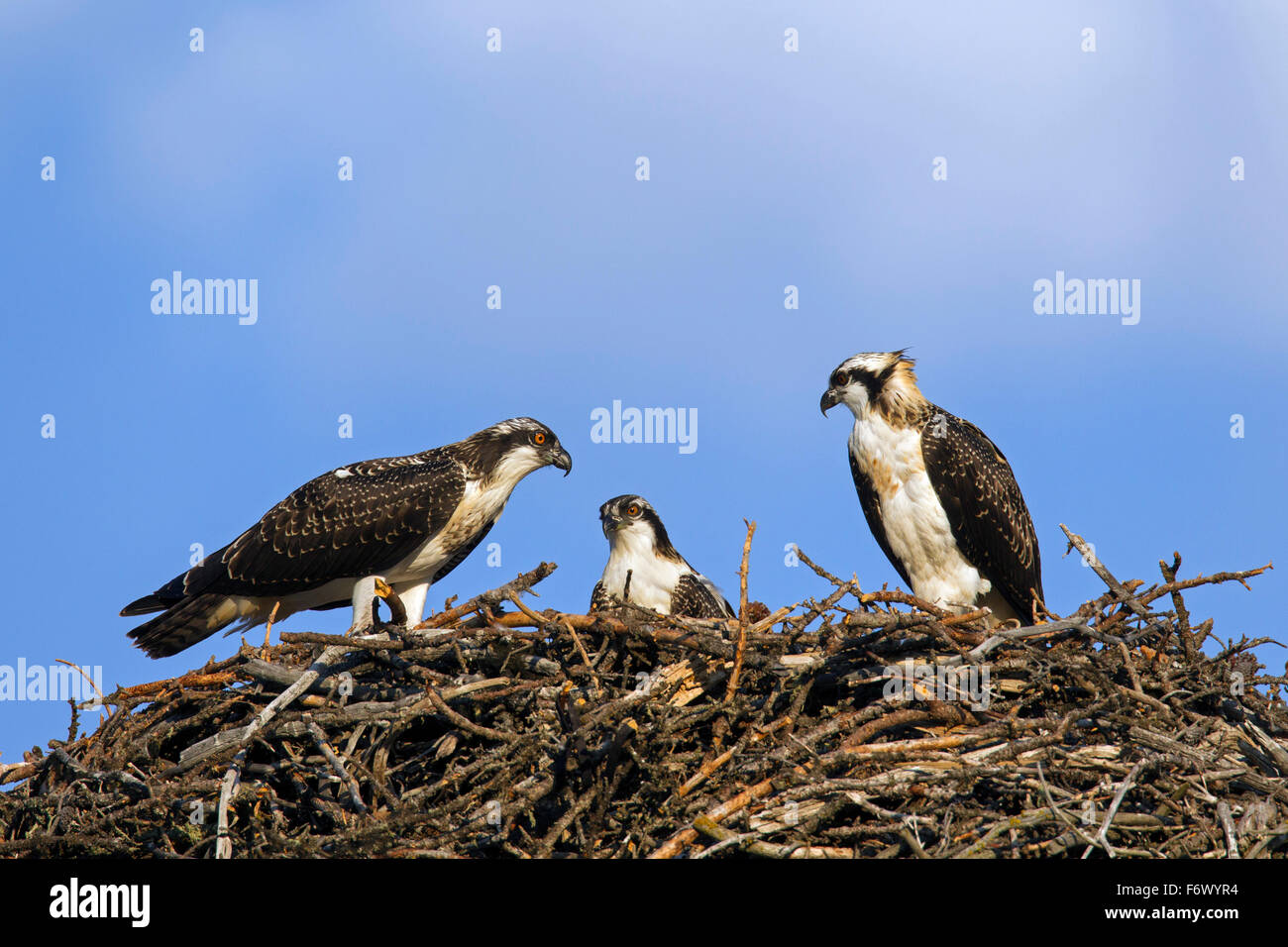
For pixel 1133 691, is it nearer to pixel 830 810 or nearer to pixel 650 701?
pixel 830 810

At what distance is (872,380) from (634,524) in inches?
81.6

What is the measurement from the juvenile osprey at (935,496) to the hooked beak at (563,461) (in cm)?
233

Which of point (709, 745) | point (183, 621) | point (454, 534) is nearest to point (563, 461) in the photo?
point (454, 534)

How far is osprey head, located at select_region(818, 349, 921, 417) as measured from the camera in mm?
9312

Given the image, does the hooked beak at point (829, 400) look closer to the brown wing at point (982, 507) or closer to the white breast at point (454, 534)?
the brown wing at point (982, 507)

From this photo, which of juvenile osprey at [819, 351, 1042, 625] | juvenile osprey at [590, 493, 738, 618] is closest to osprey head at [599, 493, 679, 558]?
juvenile osprey at [590, 493, 738, 618]

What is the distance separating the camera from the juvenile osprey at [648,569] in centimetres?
928

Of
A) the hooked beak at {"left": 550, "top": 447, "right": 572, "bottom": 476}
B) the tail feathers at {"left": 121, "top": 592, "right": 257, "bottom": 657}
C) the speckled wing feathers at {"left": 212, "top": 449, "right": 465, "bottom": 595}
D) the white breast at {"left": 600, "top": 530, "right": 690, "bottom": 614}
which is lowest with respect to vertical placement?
→ the tail feathers at {"left": 121, "top": 592, "right": 257, "bottom": 657}

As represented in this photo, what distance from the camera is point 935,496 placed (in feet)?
29.5

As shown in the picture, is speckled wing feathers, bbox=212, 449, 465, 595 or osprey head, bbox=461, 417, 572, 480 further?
osprey head, bbox=461, 417, 572, 480

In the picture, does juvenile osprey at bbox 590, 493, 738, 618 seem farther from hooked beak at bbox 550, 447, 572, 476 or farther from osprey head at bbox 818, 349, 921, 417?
osprey head at bbox 818, 349, 921, 417

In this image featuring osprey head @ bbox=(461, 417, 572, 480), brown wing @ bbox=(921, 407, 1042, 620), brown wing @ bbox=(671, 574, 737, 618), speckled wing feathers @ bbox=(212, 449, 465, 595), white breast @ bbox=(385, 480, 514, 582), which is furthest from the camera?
osprey head @ bbox=(461, 417, 572, 480)
